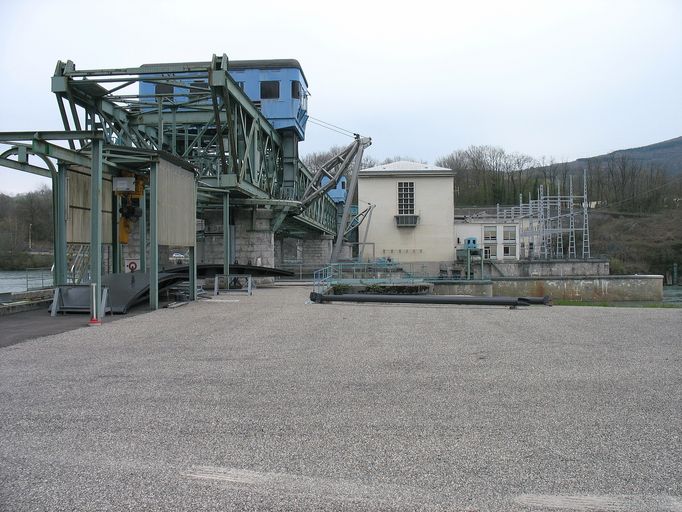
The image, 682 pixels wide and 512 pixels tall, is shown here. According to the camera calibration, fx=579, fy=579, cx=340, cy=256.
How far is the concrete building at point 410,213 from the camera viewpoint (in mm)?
64125

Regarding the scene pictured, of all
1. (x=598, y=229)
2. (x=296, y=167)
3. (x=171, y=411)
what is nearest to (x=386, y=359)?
(x=171, y=411)

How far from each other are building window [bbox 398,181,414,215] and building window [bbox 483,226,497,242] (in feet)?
34.2

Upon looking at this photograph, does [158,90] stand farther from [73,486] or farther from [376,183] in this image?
[376,183]

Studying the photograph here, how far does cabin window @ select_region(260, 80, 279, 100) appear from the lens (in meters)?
29.9

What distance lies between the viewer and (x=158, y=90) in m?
30.3

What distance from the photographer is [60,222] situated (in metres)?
14.5

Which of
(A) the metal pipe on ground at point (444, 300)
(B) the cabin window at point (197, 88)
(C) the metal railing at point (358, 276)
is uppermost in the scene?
(B) the cabin window at point (197, 88)

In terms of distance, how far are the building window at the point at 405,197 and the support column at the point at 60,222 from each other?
5218 centimetres

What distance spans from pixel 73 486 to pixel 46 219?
130 feet

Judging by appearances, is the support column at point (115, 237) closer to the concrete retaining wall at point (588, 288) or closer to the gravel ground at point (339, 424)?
the gravel ground at point (339, 424)

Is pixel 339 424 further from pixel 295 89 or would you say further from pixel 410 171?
pixel 410 171

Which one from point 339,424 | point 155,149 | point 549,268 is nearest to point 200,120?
point 155,149

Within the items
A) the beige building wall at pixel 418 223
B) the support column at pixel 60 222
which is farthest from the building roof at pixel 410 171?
the support column at pixel 60 222

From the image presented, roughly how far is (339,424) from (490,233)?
6631 cm
